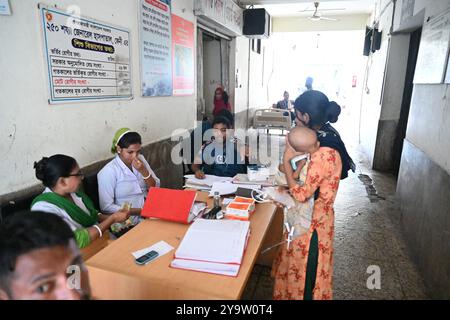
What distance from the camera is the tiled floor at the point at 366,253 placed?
6.84 ft

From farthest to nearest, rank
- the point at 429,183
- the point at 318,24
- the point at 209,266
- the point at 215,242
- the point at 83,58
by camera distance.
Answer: the point at 318,24 → the point at 429,183 → the point at 83,58 → the point at 215,242 → the point at 209,266

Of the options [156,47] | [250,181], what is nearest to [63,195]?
[250,181]

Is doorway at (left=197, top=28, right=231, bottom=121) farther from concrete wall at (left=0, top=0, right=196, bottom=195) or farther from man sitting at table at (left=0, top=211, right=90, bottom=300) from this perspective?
man sitting at table at (left=0, top=211, right=90, bottom=300)

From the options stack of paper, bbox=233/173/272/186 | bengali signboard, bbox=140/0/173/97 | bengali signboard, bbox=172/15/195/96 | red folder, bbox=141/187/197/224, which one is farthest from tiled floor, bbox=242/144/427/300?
bengali signboard, bbox=172/15/195/96

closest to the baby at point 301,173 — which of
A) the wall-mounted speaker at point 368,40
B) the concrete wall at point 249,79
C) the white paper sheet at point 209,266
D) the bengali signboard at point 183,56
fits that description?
the white paper sheet at point 209,266

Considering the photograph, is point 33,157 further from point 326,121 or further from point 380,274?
point 380,274

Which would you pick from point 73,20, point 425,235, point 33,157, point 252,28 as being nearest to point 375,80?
point 252,28

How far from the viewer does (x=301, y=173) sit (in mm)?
1448

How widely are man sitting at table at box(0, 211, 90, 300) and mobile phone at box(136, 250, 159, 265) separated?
46 cm

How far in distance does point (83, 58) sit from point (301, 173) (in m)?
1.55

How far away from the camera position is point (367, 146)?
5895 mm

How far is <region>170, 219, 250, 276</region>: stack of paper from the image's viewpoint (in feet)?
3.60

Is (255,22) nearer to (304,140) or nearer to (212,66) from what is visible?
(212,66)

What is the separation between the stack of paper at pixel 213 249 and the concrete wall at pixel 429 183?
1.42m
